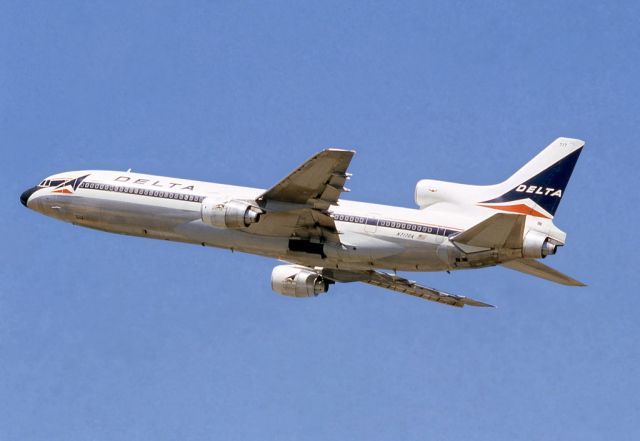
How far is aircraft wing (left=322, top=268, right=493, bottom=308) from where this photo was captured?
67688 millimetres

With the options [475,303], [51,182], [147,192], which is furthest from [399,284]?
[51,182]

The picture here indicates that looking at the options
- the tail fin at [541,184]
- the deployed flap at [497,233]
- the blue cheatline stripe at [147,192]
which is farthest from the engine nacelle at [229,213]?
the tail fin at [541,184]

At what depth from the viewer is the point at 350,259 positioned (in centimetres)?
6219

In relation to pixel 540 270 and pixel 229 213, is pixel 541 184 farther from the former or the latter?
pixel 229 213

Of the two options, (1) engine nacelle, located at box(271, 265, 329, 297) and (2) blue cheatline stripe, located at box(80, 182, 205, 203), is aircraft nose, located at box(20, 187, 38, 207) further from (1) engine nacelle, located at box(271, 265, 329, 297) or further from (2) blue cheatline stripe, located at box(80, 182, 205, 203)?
(1) engine nacelle, located at box(271, 265, 329, 297)

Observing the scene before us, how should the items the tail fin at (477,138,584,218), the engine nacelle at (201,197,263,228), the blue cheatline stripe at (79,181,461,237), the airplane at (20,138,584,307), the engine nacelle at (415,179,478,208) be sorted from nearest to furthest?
the airplane at (20,138,584,307), the engine nacelle at (201,197,263,228), the blue cheatline stripe at (79,181,461,237), the tail fin at (477,138,584,218), the engine nacelle at (415,179,478,208)

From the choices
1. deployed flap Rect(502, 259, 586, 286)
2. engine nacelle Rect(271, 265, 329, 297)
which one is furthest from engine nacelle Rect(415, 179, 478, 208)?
engine nacelle Rect(271, 265, 329, 297)

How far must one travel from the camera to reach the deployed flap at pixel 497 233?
184 feet

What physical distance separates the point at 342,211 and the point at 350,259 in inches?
102

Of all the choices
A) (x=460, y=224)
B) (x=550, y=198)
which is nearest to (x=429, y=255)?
(x=460, y=224)

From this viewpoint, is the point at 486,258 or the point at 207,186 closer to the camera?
the point at 486,258

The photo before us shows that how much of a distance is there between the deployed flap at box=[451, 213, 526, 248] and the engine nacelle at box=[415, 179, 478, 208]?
13.4 ft

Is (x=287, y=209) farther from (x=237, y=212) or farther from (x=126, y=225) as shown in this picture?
(x=126, y=225)

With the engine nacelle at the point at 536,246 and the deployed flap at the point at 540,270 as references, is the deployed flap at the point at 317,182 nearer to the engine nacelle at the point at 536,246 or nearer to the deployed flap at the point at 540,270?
the engine nacelle at the point at 536,246
